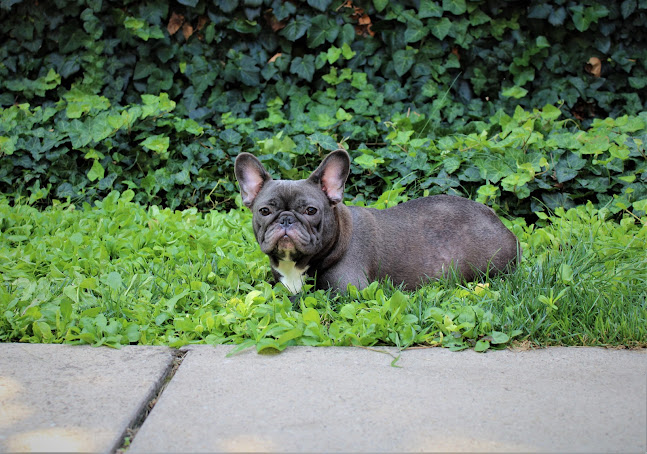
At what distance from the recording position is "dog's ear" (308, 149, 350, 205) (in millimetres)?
3795

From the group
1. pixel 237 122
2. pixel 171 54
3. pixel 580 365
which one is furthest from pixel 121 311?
pixel 171 54

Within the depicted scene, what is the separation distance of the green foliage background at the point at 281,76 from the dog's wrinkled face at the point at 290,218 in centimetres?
214

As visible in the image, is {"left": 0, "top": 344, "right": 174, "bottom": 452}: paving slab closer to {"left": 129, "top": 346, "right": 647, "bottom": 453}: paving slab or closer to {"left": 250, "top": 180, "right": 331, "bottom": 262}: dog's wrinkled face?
{"left": 129, "top": 346, "right": 647, "bottom": 453}: paving slab

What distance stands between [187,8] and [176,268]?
12.0ft

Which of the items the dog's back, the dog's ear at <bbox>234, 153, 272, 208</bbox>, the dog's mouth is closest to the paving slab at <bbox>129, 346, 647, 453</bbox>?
the dog's mouth

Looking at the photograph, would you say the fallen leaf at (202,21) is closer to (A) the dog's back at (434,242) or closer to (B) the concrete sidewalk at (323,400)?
(A) the dog's back at (434,242)

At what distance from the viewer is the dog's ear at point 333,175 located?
379 cm

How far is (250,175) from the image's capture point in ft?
12.9

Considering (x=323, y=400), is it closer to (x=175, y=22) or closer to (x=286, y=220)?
(x=286, y=220)

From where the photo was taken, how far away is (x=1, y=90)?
6.81 metres

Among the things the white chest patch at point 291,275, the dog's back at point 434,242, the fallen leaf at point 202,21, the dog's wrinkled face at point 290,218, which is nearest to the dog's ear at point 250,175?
the dog's wrinkled face at point 290,218

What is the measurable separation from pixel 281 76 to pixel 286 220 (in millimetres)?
3419

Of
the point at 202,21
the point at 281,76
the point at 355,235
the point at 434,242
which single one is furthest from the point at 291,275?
the point at 202,21

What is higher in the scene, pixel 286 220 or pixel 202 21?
pixel 202 21
